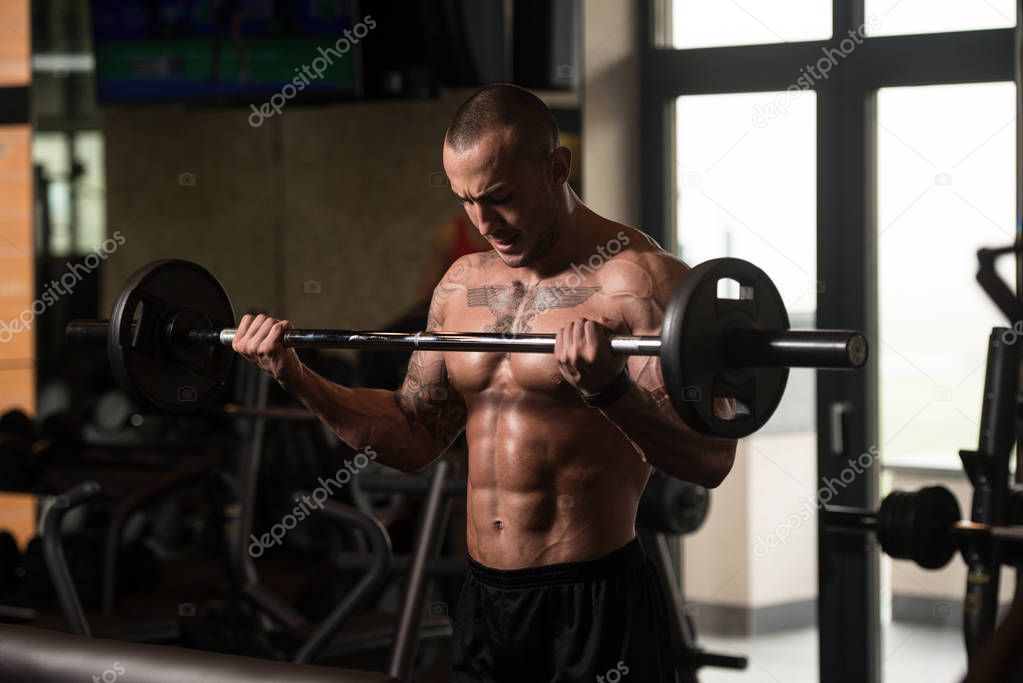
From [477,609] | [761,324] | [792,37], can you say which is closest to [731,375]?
[761,324]

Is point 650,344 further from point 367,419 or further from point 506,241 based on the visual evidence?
point 367,419

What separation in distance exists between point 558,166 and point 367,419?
21.9 inches

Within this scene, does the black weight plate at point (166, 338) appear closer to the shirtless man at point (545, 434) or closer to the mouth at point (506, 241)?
the shirtless man at point (545, 434)

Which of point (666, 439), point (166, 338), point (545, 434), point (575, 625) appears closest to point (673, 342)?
point (666, 439)

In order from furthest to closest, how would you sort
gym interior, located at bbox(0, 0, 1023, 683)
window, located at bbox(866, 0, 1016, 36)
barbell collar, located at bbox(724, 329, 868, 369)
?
1. window, located at bbox(866, 0, 1016, 36)
2. gym interior, located at bbox(0, 0, 1023, 683)
3. barbell collar, located at bbox(724, 329, 868, 369)

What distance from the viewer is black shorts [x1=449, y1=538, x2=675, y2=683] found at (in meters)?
2.12

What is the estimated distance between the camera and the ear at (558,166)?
84.4 inches

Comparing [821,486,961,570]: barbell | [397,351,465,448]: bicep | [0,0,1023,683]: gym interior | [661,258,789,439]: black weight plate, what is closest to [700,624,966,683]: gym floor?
[0,0,1023,683]: gym interior

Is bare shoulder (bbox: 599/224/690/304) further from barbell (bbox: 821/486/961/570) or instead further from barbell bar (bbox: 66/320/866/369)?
barbell (bbox: 821/486/961/570)

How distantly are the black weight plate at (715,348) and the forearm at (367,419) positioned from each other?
669 millimetres

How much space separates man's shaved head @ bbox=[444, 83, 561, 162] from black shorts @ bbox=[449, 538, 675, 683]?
2.26ft

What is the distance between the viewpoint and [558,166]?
2162 millimetres

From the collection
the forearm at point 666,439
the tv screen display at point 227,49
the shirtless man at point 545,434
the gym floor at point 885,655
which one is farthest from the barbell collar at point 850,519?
the tv screen display at point 227,49

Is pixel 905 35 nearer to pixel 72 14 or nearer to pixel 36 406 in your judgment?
pixel 72 14
